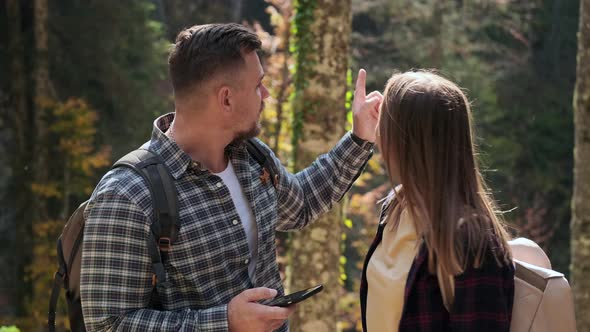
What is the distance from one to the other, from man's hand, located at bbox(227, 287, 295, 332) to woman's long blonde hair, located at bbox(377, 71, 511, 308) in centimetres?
46

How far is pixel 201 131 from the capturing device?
2475 mm

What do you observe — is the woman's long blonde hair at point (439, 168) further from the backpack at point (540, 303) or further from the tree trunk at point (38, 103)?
the tree trunk at point (38, 103)

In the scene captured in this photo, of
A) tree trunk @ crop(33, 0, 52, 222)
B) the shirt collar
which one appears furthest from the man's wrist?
tree trunk @ crop(33, 0, 52, 222)

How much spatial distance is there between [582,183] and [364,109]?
2.32 meters

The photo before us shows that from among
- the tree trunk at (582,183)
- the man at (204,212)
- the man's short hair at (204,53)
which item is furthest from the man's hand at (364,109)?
the tree trunk at (582,183)

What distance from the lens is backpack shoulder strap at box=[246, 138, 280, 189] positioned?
2.67 metres

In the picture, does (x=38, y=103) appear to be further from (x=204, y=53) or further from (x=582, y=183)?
(x=204, y=53)

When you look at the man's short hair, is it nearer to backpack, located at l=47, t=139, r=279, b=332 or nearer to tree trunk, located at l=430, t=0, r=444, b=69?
backpack, located at l=47, t=139, r=279, b=332

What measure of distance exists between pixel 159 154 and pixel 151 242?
0.29 m

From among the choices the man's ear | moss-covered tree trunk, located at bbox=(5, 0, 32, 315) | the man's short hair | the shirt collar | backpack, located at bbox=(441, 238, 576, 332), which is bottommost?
moss-covered tree trunk, located at bbox=(5, 0, 32, 315)

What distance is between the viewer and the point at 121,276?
85.7 inches

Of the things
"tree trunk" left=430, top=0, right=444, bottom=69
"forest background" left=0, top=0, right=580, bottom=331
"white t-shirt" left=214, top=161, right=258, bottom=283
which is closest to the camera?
"white t-shirt" left=214, top=161, right=258, bottom=283

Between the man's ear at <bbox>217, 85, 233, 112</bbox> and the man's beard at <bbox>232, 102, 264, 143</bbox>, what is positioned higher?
the man's ear at <bbox>217, 85, 233, 112</bbox>

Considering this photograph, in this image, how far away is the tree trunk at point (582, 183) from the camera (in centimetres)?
453
